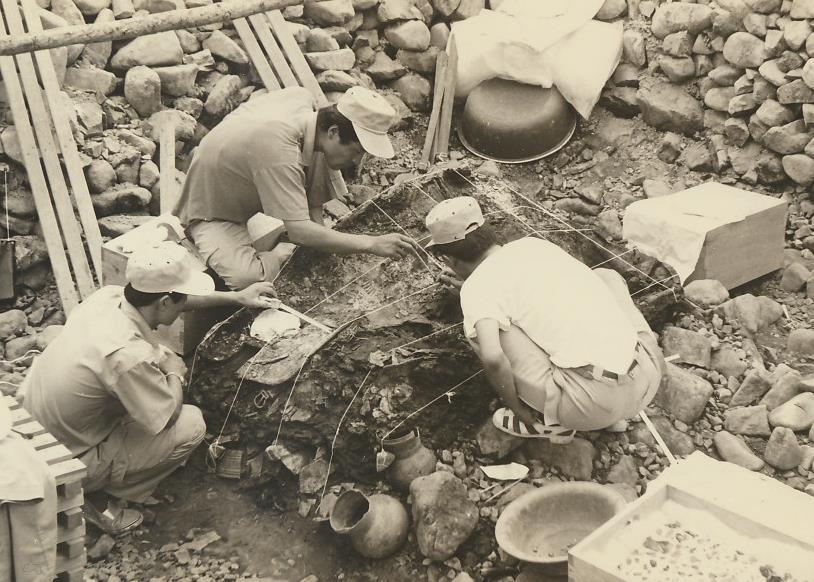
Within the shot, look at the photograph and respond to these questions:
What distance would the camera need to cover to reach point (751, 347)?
544 cm

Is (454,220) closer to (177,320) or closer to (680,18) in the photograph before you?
(177,320)

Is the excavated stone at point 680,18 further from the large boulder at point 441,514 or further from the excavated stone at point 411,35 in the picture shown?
the large boulder at point 441,514

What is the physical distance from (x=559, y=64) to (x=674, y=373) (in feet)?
11.6

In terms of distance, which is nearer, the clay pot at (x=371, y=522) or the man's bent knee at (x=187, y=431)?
the clay pot at (x=371, y=522)

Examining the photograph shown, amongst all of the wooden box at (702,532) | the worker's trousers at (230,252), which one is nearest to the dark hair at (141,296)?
the worker's trousers at (230,252)

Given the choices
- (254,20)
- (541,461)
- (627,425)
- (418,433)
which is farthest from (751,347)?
(254,20)

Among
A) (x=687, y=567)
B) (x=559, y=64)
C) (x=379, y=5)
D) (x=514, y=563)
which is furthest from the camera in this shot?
(x=379, y=5)

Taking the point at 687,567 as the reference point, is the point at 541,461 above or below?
below

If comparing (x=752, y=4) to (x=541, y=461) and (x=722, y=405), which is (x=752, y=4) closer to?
(x=722, y=405)

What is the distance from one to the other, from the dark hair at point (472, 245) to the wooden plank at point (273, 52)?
10.6ft

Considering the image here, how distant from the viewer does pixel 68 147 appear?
5.95 meters

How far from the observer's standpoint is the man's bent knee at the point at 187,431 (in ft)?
14.9

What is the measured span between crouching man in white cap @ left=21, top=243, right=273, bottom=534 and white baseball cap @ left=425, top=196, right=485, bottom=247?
1145mm

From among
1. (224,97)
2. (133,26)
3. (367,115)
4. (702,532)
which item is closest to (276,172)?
(367,115)
